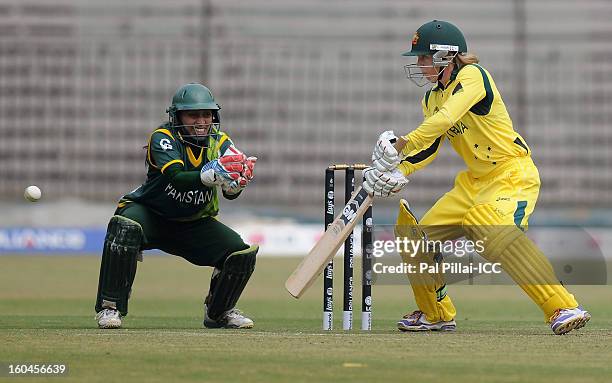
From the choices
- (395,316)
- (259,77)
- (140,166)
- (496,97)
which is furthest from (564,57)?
(496,97)

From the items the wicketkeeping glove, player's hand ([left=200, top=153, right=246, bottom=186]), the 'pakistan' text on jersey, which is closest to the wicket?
the wicketkeeping glove

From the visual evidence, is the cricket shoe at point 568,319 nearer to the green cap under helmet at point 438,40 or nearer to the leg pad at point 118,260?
the green cap under helmet at point 438,40

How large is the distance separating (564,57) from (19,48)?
9.54 meters

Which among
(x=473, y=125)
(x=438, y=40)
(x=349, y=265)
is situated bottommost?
(x=349, y=265)

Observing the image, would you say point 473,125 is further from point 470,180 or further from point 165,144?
point 165,144

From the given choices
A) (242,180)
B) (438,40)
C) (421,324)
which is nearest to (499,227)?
(421,324)

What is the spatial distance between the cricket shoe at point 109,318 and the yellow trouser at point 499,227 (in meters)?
1.72

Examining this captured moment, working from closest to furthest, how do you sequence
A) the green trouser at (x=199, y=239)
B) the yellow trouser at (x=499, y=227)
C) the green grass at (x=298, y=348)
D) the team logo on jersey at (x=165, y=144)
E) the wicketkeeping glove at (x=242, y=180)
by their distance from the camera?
the green grass at (x=298, y=348), the yellow trouser at (x=499, y=227), the wicketkeeping glove at (x=242, y=180), the team logo on jersey at (x=165, y=144), the green trouser at (x=199, y=239)

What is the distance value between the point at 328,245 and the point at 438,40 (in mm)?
1336

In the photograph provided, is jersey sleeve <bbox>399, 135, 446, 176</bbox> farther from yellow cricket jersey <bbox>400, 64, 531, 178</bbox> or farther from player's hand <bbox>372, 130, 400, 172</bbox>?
player's hand <bbox>372, 130, 400, 172</bbox>

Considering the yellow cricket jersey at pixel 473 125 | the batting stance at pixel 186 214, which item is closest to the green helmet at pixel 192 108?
the batting stance at pixel 186 214

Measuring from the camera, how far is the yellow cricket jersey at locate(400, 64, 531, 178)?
7.03 metres

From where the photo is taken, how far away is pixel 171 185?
24.5 ft

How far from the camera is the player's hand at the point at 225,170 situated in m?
7.12
